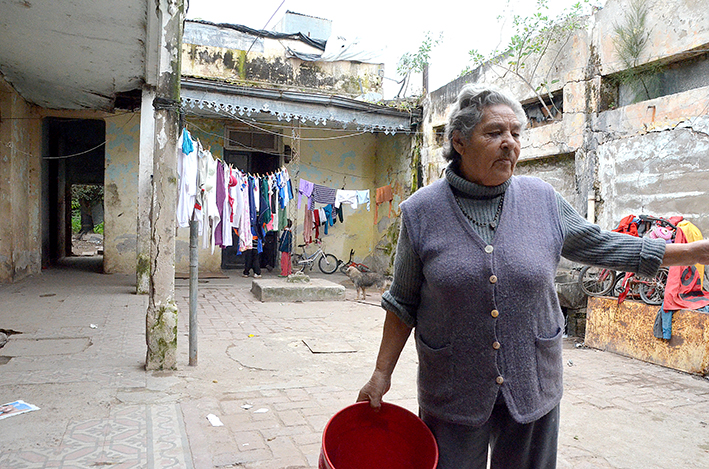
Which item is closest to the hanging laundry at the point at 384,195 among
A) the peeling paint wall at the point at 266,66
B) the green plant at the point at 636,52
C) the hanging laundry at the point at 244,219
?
the peeling paint wall at the point at 266,66

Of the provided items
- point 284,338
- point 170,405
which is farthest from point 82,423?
point 284,338

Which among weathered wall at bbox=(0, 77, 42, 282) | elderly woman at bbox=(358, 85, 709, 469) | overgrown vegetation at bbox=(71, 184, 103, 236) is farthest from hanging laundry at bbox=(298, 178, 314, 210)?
overgrown vegetation at bbox=(71, 184, 103, 236)

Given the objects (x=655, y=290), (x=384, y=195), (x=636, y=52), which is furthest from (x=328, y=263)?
(x=655, y=290)

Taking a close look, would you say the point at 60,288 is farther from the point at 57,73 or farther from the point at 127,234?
the point at 57,73

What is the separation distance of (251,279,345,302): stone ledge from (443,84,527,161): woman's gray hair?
7744mm

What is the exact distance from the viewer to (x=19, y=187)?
10594 millimetres

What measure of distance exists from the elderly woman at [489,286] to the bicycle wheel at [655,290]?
15.3ft

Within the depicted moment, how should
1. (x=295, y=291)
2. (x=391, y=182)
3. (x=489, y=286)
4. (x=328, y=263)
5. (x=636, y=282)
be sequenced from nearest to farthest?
(x=489, y=286), (x=636, y=282), (x=295, y=291), (x=391, y=182), (x=328, y=263)

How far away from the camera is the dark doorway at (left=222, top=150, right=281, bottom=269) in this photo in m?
14.1

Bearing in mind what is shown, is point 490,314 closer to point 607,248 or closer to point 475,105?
point 607,248

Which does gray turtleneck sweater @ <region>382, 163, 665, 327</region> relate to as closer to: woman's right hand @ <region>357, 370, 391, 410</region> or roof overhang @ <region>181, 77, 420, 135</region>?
woman's right hand @ <region>357, 370, 391, 410</region>

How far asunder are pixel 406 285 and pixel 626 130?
6579 millimetres

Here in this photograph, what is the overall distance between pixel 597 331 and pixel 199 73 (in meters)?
11.1

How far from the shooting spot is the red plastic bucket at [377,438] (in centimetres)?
184
